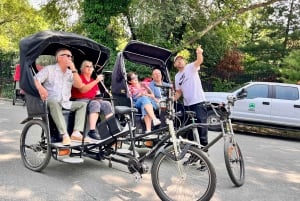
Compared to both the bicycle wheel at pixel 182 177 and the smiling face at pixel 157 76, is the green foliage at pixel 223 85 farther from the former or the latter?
the bicycle wheel at pixel 182 177

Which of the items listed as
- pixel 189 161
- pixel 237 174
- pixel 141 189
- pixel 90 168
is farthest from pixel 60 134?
pixel 237 174

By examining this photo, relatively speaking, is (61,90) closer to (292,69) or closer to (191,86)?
(191,86)

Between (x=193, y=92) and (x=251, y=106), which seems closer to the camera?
(x=193, y=92)

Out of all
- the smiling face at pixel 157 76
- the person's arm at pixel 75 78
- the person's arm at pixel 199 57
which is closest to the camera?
the person's arm at pixel 75 78

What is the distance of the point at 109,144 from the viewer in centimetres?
568

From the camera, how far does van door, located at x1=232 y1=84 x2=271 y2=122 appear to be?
1227 cm

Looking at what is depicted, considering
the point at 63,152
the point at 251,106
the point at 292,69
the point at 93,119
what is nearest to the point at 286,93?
the point at 251,106

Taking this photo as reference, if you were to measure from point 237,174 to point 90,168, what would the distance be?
91.9 inches

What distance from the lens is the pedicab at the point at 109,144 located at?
15.4 feet

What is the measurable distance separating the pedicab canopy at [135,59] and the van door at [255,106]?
5.07 m

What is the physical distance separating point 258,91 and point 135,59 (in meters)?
5.95

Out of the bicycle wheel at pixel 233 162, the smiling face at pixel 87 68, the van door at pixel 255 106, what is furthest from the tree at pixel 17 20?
the bicycle wheel at pixel 233 162

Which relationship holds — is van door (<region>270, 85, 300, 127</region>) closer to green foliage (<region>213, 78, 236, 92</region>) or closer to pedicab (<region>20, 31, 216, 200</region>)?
green foliage (<region>213, 78, 236, 92</region>)

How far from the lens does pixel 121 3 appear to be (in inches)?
745
